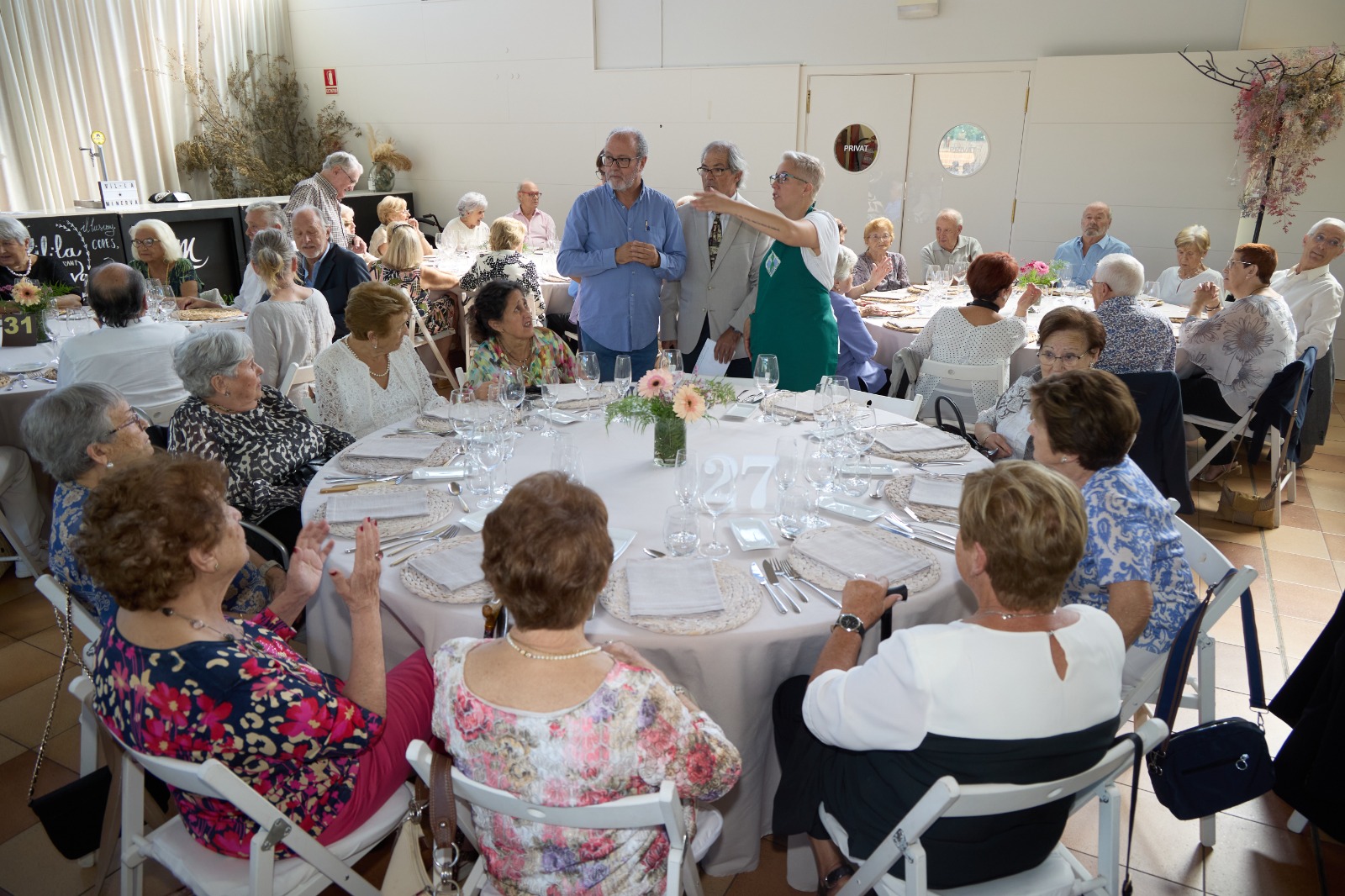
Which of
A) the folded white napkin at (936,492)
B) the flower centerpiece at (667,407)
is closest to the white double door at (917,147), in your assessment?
the folded white napkin at (936,492)

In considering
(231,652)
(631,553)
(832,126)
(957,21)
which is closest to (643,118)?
(832,126)

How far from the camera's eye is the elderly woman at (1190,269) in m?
5.84

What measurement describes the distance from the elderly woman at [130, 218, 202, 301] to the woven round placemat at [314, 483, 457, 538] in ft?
A: 11.7

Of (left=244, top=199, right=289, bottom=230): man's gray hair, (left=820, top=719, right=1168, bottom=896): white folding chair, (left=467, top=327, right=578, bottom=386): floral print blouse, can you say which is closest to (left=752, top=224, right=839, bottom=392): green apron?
(left=467, top=327, right=578, bottom=386): floral print blouse

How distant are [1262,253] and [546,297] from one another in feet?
14.9

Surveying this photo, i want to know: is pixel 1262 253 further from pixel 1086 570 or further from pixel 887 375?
pixel 1086 570

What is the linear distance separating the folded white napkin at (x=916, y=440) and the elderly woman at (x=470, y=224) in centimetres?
619

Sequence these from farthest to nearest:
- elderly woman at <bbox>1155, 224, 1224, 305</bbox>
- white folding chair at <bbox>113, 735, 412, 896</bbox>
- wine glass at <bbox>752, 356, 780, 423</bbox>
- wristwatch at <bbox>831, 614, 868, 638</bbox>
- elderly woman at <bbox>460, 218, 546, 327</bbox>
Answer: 1. elderly woman at <bbox>1155, 224, 1224, 305</bbox>
2. elderly woman at <bbox>460, 218, 546, 327</bbox>
3. wine glass at <bbox>752, 356, 780, 423</bbox>
4. wristwatch at <bbox>831, 614, 868, 638</bbox>
5. white folding chair at <bbox>113, 735, 412, 896</bbox>

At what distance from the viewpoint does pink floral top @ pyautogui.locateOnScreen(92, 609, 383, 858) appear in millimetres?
1492

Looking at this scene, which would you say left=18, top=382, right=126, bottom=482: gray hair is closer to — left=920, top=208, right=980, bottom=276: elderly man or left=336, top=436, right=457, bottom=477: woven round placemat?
left=336, top=436, right=457, bottom=477: woven round placemat

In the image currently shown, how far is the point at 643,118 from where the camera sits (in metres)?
9.05

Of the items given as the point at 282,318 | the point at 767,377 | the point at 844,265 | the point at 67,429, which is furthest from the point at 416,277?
the point at 67,429

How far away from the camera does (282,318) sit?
409cm

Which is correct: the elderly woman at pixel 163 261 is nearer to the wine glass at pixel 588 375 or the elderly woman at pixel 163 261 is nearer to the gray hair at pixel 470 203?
the gray hair at pixel 470 203
